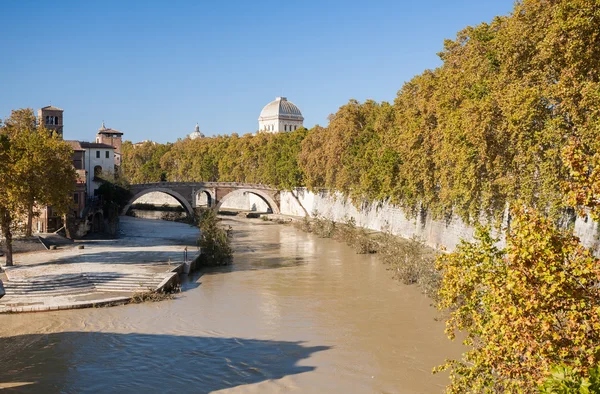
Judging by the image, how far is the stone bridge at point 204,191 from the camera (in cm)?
5550

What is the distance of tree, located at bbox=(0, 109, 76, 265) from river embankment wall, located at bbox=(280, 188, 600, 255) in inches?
619

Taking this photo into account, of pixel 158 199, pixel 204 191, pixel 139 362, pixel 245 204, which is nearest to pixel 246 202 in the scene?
pixel 245 204

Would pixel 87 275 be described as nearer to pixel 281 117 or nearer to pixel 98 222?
pixel 98 222

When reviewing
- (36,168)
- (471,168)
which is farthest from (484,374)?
(36,168)

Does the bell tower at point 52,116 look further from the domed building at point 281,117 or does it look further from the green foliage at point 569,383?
the domed building at point 281,117

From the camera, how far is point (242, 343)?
1655cm

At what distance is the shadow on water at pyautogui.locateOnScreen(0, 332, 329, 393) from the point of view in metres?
13.6

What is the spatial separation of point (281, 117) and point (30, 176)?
322 ft

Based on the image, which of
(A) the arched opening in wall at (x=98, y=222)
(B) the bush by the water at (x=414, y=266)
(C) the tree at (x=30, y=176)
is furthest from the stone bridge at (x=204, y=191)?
(B) the bush by the water at (x=414, y=266)

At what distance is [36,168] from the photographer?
82.8 ft

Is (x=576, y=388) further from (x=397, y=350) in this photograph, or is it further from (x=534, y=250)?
(x=397, y=350)

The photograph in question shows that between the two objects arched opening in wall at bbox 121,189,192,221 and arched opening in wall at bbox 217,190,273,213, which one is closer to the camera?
arched opening in wall at bbox 121,189,192,221

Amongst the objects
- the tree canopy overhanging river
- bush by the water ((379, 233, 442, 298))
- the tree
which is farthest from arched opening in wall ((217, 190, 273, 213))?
the tree canopy overhanging river

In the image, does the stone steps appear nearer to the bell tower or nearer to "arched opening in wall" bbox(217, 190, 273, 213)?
the bell tower
